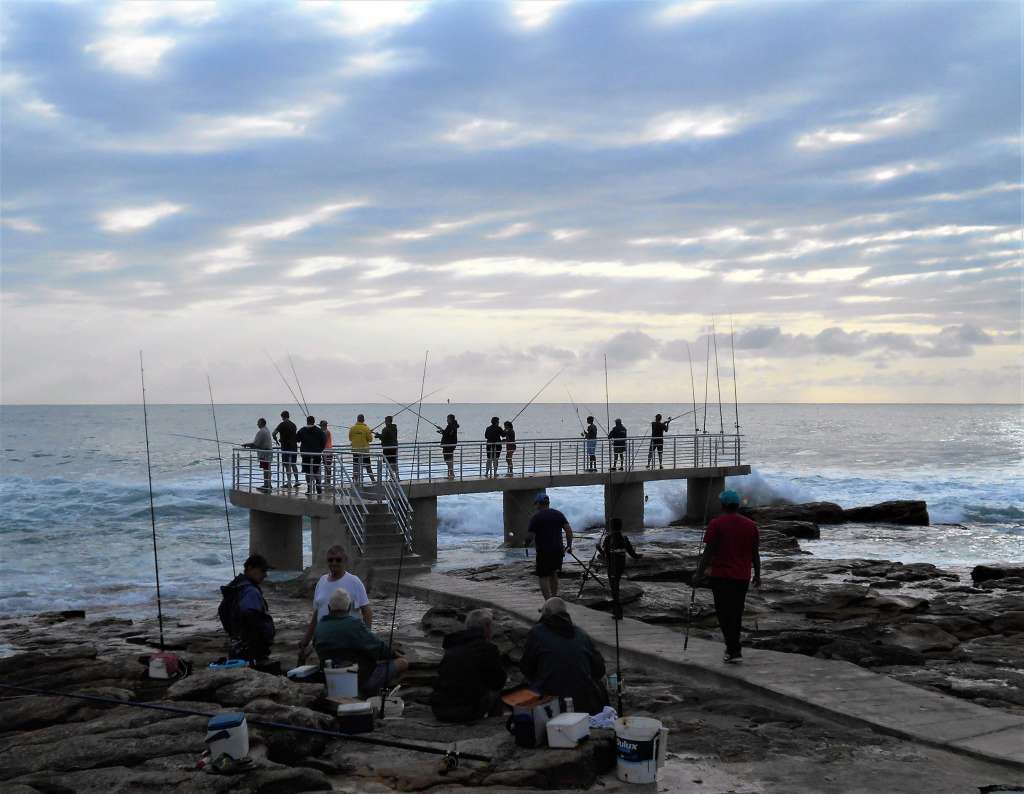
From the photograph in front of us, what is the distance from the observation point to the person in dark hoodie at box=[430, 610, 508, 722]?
7953 millimetres

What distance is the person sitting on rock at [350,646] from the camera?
332 inches

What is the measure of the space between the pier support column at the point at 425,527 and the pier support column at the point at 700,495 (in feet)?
38.2

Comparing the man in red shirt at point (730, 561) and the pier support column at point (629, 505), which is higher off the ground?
the man in red shirt at point (730, 561)

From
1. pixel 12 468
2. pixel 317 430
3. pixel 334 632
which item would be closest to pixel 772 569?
pixel 317 430

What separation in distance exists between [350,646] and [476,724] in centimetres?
121

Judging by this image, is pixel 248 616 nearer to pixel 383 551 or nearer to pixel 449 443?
pixel 383 551

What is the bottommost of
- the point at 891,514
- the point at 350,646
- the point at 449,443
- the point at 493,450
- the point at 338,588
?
the point at 891,514

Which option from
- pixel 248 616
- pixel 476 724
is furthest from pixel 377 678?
pixel 248 616

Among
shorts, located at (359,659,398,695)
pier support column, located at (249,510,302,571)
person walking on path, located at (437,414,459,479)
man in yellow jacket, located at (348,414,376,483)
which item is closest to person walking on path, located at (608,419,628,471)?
person walking on path, located at (437,414,459,479)

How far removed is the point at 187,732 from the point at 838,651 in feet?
21.8

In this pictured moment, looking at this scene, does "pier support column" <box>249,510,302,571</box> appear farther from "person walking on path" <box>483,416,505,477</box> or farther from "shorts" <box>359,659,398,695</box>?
"shorts" <box>359,659,398,695</box>

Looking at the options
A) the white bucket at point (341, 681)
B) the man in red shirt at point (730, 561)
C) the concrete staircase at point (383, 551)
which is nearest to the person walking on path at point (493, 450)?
the concrete staircase at point (383, 551)

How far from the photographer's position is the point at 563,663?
23.9 ft

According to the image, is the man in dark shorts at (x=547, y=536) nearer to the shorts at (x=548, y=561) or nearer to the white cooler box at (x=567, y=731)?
the shorts at (x=548, y=561)
